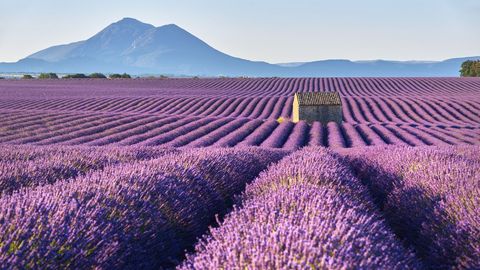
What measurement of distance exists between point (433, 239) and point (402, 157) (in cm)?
281

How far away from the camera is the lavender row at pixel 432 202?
404 centimetres

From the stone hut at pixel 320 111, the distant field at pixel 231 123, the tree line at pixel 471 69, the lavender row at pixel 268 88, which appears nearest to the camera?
the distant field at pixel 231 123

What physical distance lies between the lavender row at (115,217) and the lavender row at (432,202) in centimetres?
186

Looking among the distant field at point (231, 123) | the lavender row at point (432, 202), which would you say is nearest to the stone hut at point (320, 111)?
the distant field at point (231, 123)

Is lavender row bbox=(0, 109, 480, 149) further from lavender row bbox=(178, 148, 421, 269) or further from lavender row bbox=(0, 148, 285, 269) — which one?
lavender row bbox=(178, 148, 421, 269)

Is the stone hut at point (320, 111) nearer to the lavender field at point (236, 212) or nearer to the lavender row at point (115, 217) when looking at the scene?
the lavender field at point (236, 212)

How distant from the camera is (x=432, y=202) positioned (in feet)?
16.4

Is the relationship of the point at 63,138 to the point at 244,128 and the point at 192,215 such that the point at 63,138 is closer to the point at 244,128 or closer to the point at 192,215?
the point at 244,128

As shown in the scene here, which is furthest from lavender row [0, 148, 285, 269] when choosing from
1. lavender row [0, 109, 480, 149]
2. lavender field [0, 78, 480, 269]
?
lavender row [0, 109, 480, 149]

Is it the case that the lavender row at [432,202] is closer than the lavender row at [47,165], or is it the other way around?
the lavender row at [432,202]

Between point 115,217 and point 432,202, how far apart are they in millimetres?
2955

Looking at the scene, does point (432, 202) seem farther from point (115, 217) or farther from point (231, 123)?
point (231, 123)

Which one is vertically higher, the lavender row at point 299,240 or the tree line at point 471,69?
the lavender row at point 299,240

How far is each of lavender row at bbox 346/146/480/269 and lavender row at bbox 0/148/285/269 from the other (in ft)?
6.10
